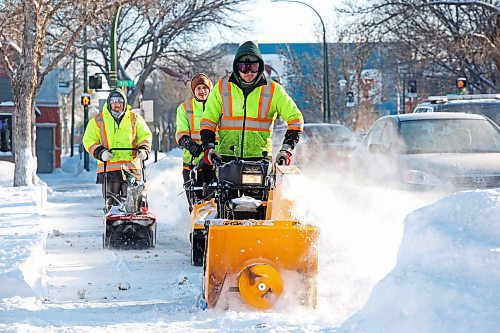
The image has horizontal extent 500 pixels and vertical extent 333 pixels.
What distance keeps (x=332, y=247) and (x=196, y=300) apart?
6.22ft

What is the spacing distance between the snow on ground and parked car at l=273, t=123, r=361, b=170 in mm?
7494

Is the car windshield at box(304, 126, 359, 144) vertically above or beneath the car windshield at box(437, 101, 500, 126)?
beneath

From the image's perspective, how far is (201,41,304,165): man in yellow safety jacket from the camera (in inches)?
273

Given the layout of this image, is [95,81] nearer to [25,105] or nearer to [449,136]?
[25,105]

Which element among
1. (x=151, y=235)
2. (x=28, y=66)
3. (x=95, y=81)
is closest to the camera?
(x=151, y=235)

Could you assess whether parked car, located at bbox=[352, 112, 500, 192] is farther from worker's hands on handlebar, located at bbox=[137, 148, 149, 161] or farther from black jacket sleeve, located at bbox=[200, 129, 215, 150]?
black jacket sleeve, located at bbox=[200, 129, 215, 150]

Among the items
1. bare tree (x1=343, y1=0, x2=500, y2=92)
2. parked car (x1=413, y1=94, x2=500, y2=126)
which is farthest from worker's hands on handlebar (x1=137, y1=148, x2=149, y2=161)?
bare tree (x1=343, y1=0, x2=500, y2=92)

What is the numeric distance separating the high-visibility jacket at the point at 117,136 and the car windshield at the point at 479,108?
816cm

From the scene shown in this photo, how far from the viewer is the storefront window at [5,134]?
1560 inches

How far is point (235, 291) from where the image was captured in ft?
20.1

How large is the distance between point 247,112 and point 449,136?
18.6ft

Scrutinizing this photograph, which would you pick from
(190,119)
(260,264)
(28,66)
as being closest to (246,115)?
(260,264)

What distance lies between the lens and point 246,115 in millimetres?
7066

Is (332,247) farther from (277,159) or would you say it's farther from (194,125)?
(194,125)
